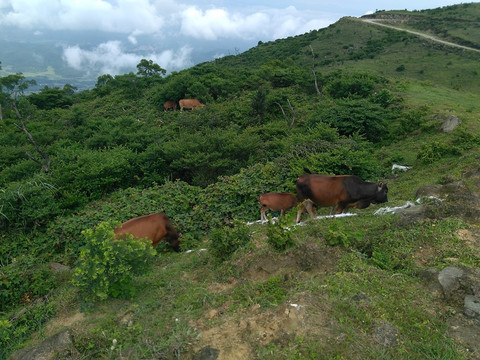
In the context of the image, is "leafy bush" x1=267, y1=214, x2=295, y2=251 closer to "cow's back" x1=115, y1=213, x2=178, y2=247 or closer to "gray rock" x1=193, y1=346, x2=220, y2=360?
"gray rock" x1=193, y1=346, x2=220, y2=360

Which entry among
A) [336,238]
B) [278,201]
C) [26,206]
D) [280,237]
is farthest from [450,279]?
[26,206]

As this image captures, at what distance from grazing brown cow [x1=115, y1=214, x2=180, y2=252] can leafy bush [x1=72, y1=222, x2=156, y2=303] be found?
2242 mm

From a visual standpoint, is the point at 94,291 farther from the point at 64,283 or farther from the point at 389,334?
the point at 389,334

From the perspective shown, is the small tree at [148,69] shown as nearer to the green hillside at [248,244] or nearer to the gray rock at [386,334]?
the green hillside at [248,244]

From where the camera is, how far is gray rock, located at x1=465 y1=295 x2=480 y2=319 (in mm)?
4160

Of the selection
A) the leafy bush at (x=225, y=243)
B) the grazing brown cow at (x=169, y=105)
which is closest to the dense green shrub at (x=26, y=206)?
the leafy bush at (x=225, y=243)

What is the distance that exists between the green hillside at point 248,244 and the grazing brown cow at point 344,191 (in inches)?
13.8

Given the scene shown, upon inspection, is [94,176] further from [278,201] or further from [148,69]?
[148,69]

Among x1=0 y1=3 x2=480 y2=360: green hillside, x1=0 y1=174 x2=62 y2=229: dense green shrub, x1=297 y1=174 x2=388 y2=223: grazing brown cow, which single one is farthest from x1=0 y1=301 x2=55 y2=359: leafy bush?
x1=297 y1=174 x2=388 y2=223: grazing brown cow

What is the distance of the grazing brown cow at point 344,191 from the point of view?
8.32m

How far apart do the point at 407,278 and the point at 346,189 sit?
3.58m

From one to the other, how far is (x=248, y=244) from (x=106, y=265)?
2.51 metres

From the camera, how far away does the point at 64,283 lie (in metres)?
7.22

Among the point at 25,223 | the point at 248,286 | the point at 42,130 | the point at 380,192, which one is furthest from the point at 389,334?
the point at 42,130
